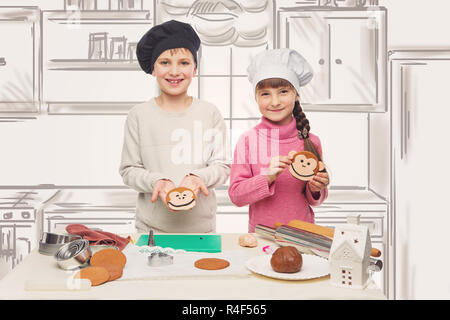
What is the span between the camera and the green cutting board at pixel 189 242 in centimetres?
146

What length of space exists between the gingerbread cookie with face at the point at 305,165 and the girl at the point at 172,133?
31 centimetres

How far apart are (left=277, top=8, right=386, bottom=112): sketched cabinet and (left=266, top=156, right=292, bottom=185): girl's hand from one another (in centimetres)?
140

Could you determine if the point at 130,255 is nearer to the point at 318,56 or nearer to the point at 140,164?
the point at 140,164

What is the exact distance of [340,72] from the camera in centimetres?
298

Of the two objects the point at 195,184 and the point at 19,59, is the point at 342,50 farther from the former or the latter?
the point at 19,59

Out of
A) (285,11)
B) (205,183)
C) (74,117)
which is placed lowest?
(205,183)

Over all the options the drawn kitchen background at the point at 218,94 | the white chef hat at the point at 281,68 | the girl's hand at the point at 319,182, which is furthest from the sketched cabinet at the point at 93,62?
the girl's hand at the point at 319,182

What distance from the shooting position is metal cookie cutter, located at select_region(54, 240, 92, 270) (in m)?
1.26

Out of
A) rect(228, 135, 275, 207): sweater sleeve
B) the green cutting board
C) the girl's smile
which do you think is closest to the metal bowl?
the green cutting board

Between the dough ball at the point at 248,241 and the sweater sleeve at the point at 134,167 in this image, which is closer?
the dough ball at the point at 248,241

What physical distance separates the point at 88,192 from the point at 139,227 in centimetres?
124

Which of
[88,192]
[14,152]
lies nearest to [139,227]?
[88,192]

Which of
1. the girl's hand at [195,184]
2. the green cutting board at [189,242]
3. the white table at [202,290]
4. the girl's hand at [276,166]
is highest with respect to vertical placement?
the girl's hand at [276,166]

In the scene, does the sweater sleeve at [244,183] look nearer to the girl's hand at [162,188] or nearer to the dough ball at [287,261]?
the girl's hand at [162,188]
